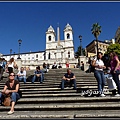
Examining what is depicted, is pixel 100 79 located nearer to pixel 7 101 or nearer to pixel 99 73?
pixel 99 73

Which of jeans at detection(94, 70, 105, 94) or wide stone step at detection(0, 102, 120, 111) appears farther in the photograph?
jeans at detection(94, 70, 105, 94)

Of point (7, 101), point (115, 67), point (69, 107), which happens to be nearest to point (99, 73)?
point (115, 67)

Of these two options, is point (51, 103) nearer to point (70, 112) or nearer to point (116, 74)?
point (70, 112)

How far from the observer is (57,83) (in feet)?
29.1

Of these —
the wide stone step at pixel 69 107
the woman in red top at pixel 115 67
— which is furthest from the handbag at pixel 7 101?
the woman in red top at pixel 115 67

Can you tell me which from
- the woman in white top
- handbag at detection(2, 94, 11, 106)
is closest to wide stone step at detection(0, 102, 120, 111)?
handbag at detection(2, 94, 11, 106)

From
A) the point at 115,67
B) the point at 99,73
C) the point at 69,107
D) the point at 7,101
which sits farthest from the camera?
the point at 99,73

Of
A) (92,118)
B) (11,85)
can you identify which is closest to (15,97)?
(11,85)

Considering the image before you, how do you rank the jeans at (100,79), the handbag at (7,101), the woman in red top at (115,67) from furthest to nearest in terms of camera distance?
the jeans at (100,79), the woman in red top at (115,67), the handbag at (7,101)

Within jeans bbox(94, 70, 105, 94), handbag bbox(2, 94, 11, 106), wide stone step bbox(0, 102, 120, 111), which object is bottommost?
wide stone step bbox(0, 102, 120, 111)

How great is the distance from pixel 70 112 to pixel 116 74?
238cm

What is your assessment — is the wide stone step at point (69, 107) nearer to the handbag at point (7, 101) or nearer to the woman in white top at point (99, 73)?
the handbag at point (7, 101)

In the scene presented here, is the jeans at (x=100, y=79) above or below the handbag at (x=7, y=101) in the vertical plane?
above

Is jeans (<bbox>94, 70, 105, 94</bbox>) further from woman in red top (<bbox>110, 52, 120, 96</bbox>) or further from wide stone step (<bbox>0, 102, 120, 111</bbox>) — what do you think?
wide stone step (<bbox>0, 102, 120, 111</bbox>)
